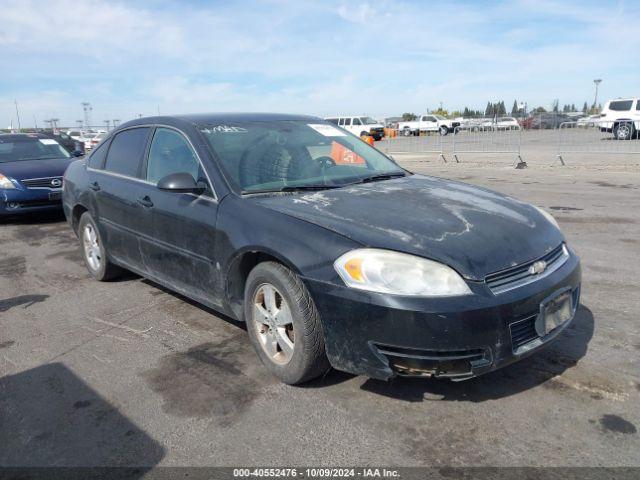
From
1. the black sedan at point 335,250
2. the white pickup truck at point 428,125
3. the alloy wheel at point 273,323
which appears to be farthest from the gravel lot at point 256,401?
the white pickup truck at point 428,125

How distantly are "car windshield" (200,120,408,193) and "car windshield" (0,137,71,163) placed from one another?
7.26m

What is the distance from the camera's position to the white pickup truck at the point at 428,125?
43969 millimetres

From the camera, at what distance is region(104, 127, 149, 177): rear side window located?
464 centimetres

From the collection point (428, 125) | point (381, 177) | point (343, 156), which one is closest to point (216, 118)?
point (343, 156)

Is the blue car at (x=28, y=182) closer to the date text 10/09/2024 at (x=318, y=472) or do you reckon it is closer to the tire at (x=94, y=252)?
the tire at (x=94, y=252)

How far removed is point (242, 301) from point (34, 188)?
683cm

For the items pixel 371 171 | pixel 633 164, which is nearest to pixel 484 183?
pixel 633 164

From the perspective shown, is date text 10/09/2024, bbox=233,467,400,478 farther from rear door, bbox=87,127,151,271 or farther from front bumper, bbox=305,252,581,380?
rear door, bbox=87,127,151,271

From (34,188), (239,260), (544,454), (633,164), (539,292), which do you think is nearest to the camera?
(544,454)

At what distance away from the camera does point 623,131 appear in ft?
78.5

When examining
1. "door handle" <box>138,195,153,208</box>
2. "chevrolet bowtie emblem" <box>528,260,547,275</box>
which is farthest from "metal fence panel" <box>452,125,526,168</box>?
"chevrolet bowtie emblem" <box>528,260,547,275</box>

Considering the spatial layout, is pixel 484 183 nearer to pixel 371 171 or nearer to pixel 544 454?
pixel 371 171

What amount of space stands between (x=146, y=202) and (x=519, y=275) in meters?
2.81

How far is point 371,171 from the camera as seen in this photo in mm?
4250
